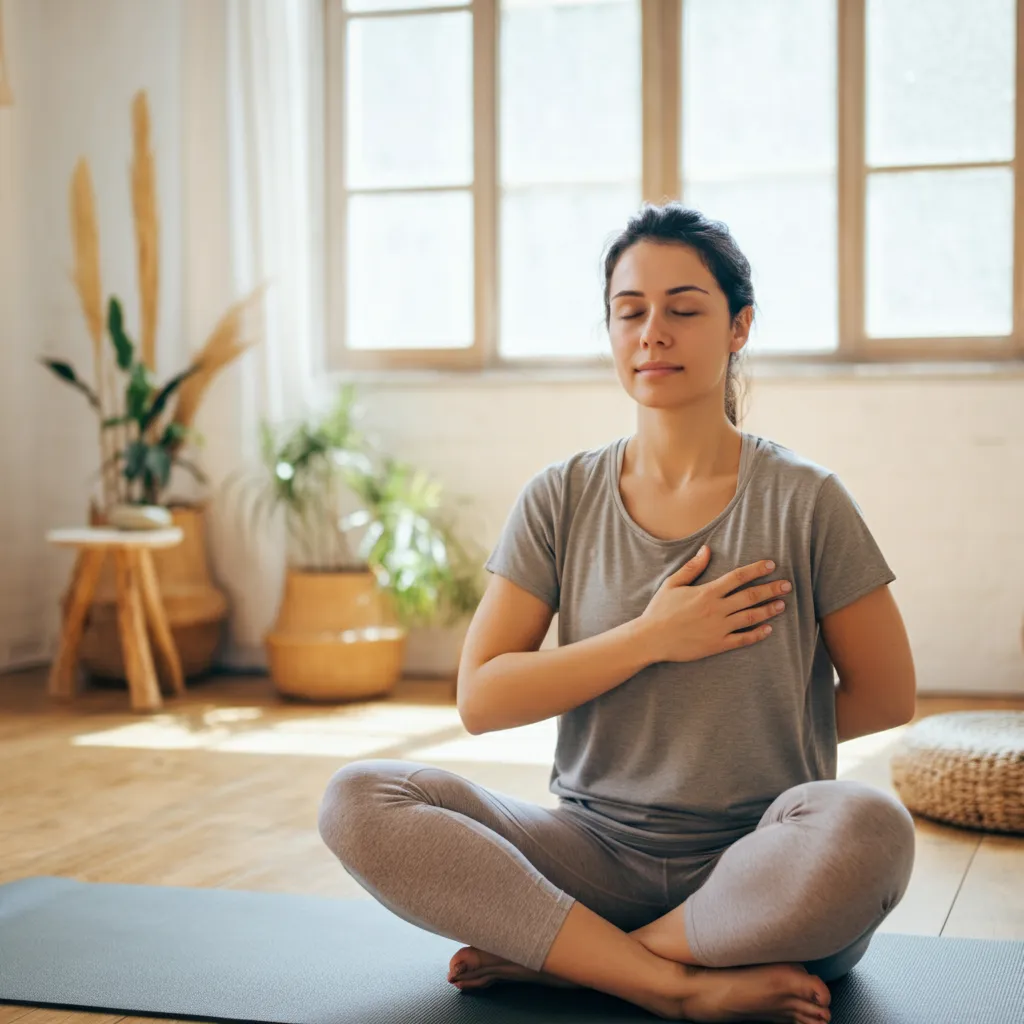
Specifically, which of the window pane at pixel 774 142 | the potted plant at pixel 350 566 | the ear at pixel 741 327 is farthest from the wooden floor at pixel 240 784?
the window pane at pixel 774 142

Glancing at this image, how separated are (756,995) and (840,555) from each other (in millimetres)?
468

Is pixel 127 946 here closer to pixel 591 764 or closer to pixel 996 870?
pixel 591 764

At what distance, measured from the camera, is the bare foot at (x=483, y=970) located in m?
1.56

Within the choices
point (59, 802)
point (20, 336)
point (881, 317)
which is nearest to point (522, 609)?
point (59, 802)

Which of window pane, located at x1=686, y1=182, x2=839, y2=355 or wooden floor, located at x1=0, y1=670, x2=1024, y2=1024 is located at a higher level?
window pane, located at x1=686, y1=182, x2=839, y2=355

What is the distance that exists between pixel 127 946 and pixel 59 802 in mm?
949

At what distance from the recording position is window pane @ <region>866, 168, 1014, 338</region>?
3863 mm

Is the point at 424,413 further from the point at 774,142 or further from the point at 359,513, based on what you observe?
the point at 774,142

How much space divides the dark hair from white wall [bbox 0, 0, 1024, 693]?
2351 mm

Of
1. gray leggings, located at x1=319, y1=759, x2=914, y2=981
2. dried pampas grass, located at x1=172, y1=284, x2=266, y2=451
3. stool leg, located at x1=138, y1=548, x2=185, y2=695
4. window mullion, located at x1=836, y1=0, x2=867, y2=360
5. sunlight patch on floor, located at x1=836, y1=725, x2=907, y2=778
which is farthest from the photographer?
dried pampas grass, located at x1=172, y1=284, x2=266, y2=451

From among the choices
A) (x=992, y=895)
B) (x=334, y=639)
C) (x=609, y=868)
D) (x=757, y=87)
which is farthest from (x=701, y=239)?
(x=757, y=87)

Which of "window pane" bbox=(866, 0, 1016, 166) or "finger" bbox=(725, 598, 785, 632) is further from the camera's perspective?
"window pane" bbox=(866, 0, 1016, 166)

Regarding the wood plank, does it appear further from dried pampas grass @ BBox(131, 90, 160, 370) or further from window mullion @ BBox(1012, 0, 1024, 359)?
dried pampas grass @ BBox(131, 90, 160, 370)

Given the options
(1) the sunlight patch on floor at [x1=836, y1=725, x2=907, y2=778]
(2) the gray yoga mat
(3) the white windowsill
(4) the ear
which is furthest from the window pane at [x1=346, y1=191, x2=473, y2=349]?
(4) the ear
